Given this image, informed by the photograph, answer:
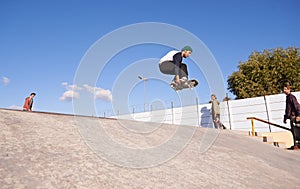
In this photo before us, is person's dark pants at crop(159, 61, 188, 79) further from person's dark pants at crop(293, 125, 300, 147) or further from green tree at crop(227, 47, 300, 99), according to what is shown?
green tree at crop(227, 47, 300, 99)

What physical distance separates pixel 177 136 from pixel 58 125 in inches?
92.2

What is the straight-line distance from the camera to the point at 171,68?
618 centimetres

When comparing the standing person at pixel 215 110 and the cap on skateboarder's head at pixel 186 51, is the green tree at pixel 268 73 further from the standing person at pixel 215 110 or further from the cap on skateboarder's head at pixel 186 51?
the cap on skateboarder's head at pixel 186 51

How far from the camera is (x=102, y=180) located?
89.2 inches

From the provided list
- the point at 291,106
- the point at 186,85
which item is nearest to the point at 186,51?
the point at 186,85

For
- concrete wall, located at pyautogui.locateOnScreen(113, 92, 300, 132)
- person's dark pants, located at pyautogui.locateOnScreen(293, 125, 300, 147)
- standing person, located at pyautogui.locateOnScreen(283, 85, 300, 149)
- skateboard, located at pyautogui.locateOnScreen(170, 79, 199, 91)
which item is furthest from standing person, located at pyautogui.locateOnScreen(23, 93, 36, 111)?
person's dark pants, located at pyautogui.locateOnScreen(293, 125, 300, 147)

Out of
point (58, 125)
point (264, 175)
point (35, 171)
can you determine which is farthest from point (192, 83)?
point (35, 171)

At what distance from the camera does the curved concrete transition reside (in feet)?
6.98

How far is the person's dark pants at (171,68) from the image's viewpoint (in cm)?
610

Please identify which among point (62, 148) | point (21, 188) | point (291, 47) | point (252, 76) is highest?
point (291, 47)

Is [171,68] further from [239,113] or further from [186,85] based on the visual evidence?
[239,113]

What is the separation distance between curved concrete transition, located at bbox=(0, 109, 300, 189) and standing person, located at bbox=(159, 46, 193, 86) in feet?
6.62

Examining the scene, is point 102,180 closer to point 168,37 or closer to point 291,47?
point 168,37

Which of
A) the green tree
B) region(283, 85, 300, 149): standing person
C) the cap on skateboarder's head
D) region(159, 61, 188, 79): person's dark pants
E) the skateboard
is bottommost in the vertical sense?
region(283, 85, 300, 149): standing person
